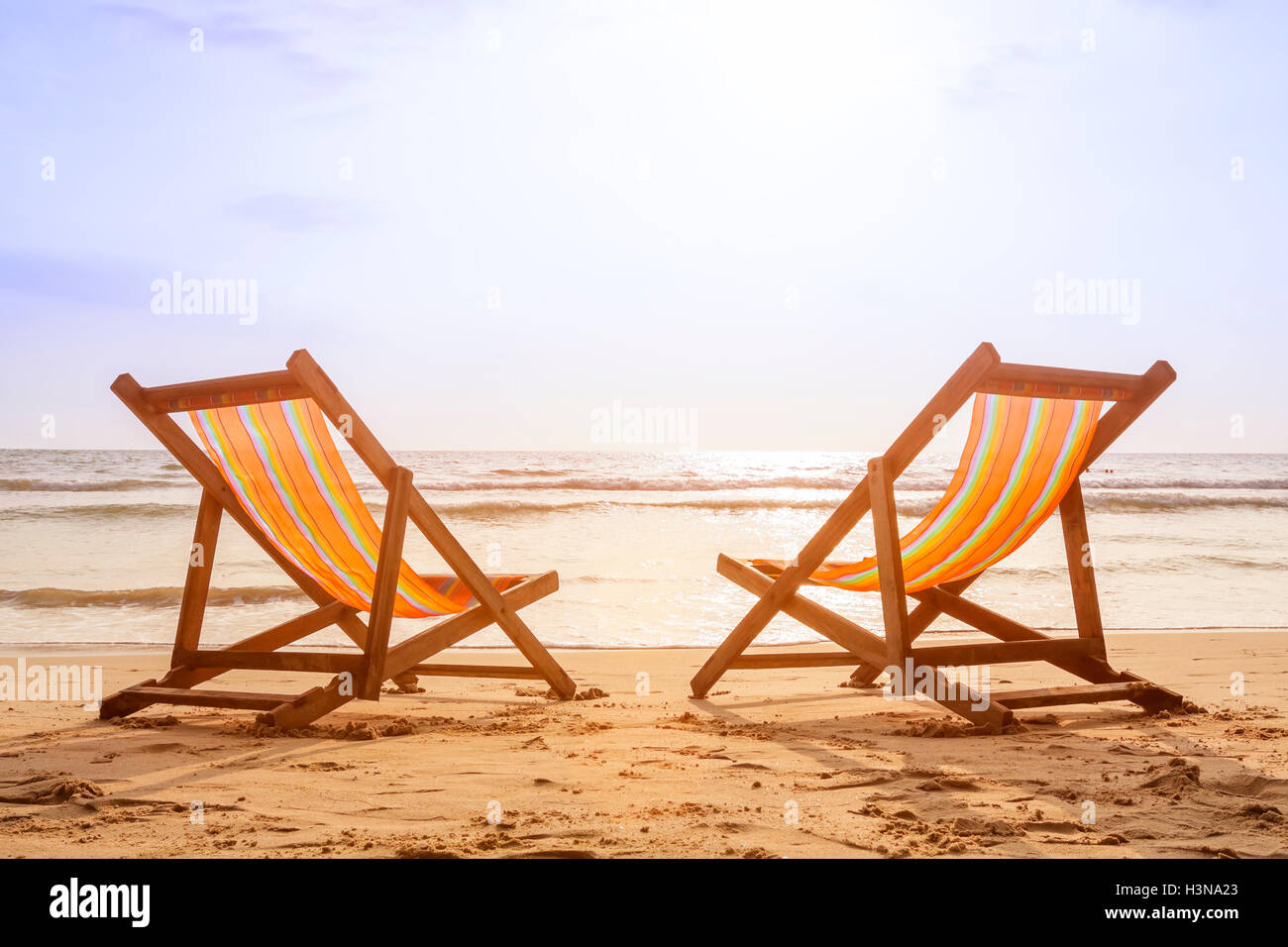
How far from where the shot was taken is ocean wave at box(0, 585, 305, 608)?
875 cm

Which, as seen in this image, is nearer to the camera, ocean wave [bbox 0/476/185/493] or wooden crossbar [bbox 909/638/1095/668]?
wooden crossbar [bbox 909/638/1095/668]

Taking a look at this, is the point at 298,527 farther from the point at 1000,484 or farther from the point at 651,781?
the point at 1000,484

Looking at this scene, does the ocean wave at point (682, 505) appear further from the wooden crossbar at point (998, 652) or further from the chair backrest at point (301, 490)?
the wooden crossbar at point (998, 652)

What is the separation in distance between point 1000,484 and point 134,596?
24.8 ft

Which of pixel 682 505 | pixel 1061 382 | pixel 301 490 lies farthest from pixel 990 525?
pixel 682 505

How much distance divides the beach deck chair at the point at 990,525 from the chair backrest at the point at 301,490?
5.99 feet

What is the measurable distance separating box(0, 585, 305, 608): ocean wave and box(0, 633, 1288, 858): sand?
13.7 feet

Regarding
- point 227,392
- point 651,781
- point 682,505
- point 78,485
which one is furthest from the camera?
point 78,485

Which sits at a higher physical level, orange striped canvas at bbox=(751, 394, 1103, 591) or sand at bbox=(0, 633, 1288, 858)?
orange striped canvas at bbox=(751, 394, 1103, 591)

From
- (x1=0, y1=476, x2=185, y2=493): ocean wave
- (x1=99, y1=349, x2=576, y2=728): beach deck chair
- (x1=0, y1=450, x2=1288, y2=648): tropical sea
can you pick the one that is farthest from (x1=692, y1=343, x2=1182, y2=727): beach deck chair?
(x1=0, y1=476, x2=185, y2=493): ocean wave

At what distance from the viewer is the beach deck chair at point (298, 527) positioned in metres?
4.10

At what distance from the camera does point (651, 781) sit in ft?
10.9

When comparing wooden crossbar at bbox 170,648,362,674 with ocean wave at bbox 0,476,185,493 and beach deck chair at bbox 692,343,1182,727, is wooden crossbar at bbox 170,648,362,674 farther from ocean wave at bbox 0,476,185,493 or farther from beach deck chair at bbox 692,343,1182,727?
ocean wave at bbox 0,476,185,493
